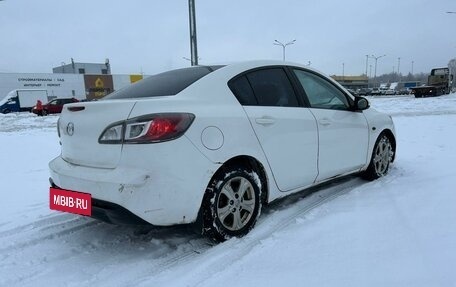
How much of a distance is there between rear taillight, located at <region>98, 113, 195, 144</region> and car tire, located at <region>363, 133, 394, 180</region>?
291 centimetres

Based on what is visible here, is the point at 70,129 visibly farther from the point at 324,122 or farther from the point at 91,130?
the point at 324,122

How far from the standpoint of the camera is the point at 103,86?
2057 inches

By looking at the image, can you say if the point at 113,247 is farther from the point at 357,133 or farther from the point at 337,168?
the point at 357,133

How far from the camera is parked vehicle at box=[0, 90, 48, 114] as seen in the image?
38.2 meters

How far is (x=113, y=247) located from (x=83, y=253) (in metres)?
0.23

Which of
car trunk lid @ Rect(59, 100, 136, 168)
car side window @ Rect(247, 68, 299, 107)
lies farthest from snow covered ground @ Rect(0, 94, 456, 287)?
car side window @ Rect(247, 68, 299, 107)

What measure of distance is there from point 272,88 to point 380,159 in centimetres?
212

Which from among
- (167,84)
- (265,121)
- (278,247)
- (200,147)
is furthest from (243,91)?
(278,247)

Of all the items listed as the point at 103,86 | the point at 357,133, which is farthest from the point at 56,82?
the point at 357,133

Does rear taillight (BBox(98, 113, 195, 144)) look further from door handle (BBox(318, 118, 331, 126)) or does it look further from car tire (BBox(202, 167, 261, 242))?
door handle (BBox(318, 118, 331, 126))

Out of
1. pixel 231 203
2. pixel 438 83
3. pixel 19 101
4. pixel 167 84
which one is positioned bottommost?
pixel 231 203

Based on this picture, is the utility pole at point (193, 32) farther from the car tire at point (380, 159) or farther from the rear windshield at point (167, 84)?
the rear windshield at point (167, 84)

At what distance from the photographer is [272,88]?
3689 millimetres

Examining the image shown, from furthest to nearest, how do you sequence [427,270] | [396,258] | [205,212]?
[205,212], [396,258], [427,270]
